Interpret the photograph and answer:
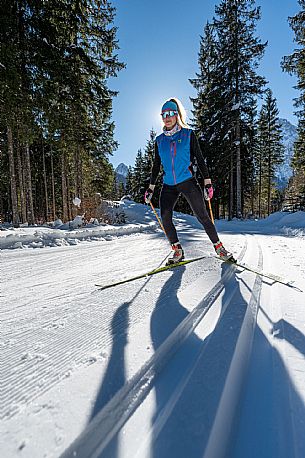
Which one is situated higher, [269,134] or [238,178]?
[269,134]

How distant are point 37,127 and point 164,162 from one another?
6.84 meters

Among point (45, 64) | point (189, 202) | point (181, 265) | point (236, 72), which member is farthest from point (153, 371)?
point (236, 72)

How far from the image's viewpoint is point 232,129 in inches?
701

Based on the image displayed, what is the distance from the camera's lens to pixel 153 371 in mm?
1028

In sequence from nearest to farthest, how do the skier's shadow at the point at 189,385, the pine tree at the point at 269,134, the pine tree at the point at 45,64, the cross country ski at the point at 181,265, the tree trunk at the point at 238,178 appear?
the skier's shadow at the point at 189,385, the cross country ski at the point at 181,265, the pine tree at the point at 45,64, the tree trunk at the point at 238,178, the pine tree at the point at 269,134

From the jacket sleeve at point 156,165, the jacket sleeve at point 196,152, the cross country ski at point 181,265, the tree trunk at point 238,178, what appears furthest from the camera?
the tree trunk at point 238,178

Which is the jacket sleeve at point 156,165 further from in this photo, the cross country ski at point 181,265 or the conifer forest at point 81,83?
the conifer forest at point 81,83

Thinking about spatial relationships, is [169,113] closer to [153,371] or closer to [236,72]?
[153,371]

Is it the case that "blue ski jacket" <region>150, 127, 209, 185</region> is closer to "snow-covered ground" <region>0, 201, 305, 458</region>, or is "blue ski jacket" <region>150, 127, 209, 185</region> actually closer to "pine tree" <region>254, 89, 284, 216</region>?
"snow-covered ground" <region>0, 201, 305, 458</region>

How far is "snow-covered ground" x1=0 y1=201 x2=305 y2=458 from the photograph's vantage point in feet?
2.37

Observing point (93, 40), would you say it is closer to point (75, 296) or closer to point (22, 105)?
point (22, 105)

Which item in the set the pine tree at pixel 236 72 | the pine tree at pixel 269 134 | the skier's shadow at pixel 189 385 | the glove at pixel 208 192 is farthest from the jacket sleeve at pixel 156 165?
the pine tree at pixel 269 134

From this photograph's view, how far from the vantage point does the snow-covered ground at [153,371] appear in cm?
72

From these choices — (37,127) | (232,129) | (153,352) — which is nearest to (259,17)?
(232,129)
